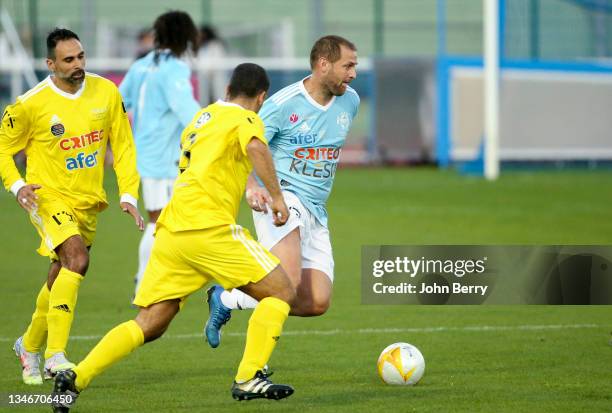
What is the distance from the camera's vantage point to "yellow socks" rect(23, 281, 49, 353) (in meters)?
7.74

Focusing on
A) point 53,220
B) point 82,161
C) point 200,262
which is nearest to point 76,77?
point 82,161

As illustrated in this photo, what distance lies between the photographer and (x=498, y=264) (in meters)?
8.30

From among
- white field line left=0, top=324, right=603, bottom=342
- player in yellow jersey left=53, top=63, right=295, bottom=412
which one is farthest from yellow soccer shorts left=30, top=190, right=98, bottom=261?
white field line left=0, top=324, right=603, bottom=342

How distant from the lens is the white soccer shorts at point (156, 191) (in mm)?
11078

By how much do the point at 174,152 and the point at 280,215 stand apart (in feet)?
15.2

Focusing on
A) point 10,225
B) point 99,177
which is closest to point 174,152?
point 99,177

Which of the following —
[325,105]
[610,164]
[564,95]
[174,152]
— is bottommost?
[610,164]

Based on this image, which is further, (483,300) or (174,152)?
(174,152)

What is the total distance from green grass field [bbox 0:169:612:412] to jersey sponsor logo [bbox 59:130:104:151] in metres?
1.42

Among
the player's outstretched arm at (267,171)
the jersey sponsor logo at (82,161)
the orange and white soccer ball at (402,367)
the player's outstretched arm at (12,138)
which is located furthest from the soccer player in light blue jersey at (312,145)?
the player's outstretched arm at (12,138)

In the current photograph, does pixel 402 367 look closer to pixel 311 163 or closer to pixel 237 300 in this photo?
pixel 237 300

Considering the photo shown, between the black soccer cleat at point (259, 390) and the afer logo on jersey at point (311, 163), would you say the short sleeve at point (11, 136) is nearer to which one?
the afer logo on jersey at point (311, 163)

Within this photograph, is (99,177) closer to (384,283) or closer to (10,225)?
(384,283)

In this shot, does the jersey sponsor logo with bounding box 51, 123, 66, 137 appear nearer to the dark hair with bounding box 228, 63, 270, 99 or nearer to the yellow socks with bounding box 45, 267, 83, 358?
the yellow socks with bounding box 45, 267, 83, 358
